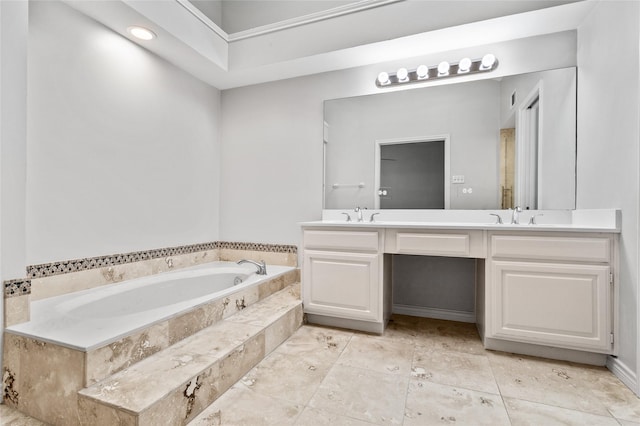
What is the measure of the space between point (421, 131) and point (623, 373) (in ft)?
6.32

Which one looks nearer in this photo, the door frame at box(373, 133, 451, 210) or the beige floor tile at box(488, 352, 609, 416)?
the beige floor tile at box(488, 352, 609, 416)

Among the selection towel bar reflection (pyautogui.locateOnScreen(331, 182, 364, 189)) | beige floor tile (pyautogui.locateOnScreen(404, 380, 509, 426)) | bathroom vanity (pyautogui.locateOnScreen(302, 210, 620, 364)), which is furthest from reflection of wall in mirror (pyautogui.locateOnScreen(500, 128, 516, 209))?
beige floor tile (pyautogui.locateOnScreen(404, 380, 509, 426))

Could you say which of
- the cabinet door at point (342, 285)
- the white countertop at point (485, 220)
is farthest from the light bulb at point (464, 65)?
the cabinet door at point (342, 285)

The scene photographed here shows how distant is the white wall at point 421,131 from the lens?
2406mm

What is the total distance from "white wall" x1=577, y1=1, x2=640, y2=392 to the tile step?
192 centimetres

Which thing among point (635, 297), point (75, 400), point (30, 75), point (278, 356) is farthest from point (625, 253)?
point (30, 75)

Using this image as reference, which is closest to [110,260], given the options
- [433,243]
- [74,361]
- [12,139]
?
[12,139]

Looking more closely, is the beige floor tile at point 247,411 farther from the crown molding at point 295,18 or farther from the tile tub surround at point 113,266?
the crown molding at point 295,18

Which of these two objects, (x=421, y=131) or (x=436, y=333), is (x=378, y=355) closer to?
(x=436, y=333)

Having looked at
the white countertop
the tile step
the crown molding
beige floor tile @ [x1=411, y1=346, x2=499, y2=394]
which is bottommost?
beige floor tile @ [x1=411, y1=346, x2=499, y2=394]

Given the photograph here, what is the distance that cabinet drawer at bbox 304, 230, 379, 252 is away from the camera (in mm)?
2229

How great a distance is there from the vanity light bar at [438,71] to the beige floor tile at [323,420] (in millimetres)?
2410

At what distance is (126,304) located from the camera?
6.75 feet

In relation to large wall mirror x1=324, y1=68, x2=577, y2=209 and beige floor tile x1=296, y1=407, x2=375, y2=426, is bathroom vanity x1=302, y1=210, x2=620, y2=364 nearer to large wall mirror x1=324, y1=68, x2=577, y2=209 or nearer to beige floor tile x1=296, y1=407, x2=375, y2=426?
large wall mirror x1=324, y1=68, x2=577, y2=209
